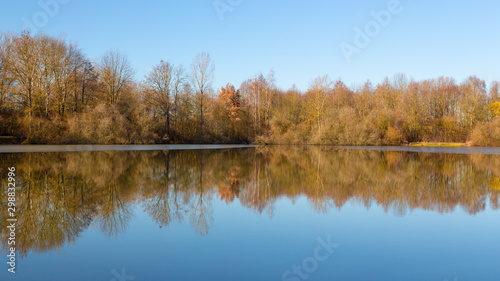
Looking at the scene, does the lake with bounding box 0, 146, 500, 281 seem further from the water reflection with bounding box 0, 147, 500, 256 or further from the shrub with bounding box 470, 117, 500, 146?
the shrub with bounding box 470, 117, 500, 146

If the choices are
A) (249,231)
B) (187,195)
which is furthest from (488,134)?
(249,231)

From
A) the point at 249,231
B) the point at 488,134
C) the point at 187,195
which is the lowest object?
the point at 249,231

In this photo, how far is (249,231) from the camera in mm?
5180

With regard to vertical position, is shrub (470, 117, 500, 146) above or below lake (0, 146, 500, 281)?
above

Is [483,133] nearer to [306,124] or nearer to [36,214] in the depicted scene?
[306,124]

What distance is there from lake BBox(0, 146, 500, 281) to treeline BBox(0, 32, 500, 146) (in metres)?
26.4

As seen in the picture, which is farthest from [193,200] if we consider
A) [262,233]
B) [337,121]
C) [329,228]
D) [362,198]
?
[337,121]

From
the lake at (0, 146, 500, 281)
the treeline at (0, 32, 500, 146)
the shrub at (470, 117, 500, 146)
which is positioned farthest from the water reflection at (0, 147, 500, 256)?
the shrub at (470, 117, 500, 146)

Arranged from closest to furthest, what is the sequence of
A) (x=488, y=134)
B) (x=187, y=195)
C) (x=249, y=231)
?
(x=249, y=231)
(x=187, y=195)
(x=488, y=134)

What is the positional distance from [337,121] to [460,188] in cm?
3375

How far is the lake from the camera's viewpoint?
3.66 meters

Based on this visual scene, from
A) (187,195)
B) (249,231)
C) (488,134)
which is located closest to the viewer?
(249,231)

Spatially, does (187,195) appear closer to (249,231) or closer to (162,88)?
(249,231)

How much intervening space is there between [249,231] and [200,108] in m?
39.9
